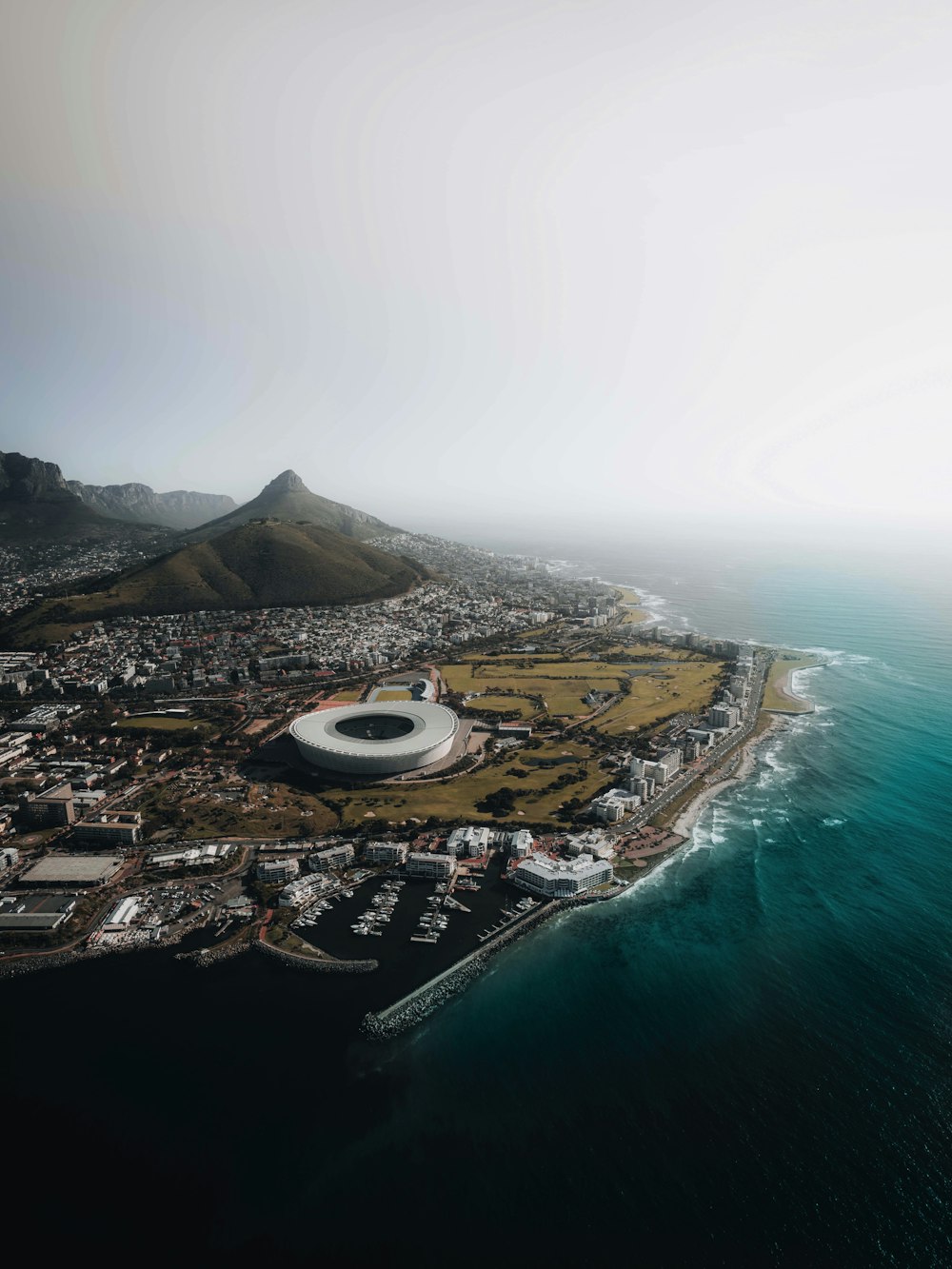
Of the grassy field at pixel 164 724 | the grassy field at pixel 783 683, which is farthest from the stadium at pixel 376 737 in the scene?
the grassy field at pixel 783 683

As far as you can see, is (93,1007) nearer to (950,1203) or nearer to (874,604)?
(950,1203)

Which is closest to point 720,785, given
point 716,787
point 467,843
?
point 716,787

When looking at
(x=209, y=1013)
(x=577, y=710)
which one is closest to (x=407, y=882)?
(x=209, y=1013)

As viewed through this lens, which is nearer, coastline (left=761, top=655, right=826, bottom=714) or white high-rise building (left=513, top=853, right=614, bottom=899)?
white high-rise building (left=513, top=853, right=614, bottom=899)

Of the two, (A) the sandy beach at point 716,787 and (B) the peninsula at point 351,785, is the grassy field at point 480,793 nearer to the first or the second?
(B) the peninsula at point 351,785

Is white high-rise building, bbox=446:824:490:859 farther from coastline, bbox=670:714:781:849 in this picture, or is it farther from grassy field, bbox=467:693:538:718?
grassy field, bbox=467:693:538:718

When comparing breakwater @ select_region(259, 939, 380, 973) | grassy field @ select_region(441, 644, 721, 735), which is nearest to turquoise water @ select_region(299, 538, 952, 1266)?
breakwater @ select_region(259, 939, 380, 973)
